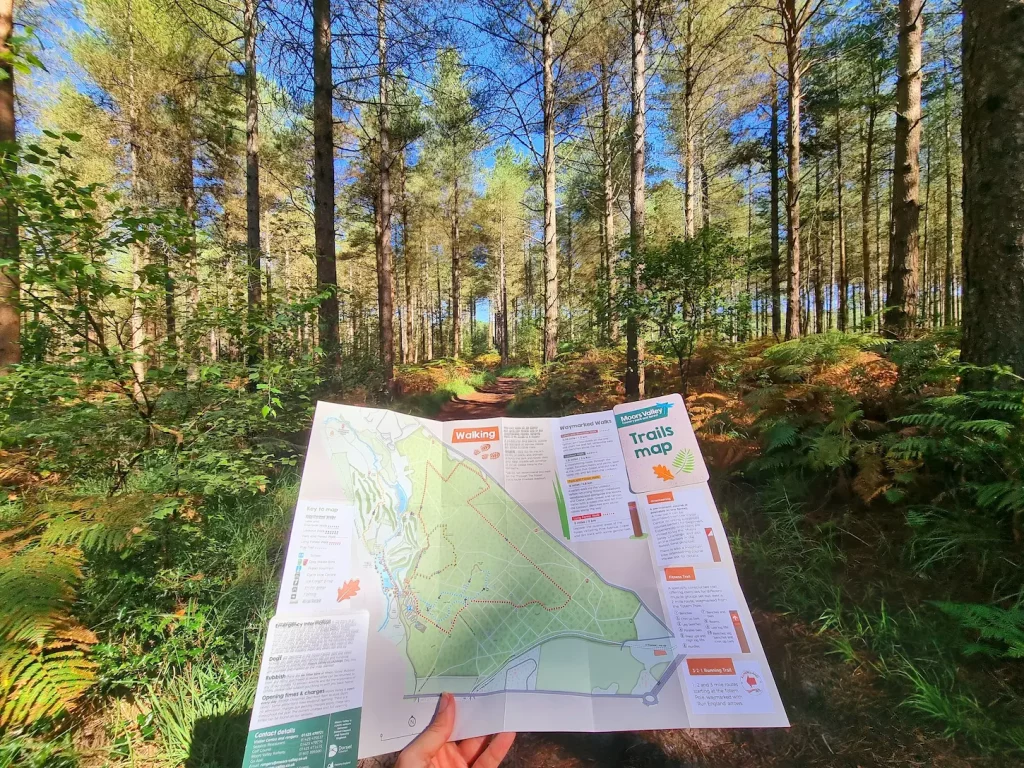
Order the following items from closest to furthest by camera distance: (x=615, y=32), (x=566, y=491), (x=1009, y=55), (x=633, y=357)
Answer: (x=566, y=491) < (x=1009, y=55) < (x=633, y=357) < (x=615, y=32)

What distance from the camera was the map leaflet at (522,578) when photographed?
121 centimetres

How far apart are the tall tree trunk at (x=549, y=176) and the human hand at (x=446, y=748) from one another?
879 cm

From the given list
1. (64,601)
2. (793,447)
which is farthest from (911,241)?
(64,601)

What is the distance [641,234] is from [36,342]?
6850mm

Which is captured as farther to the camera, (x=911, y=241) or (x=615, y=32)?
(x=615, y=32)

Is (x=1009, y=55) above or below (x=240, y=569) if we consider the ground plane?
above

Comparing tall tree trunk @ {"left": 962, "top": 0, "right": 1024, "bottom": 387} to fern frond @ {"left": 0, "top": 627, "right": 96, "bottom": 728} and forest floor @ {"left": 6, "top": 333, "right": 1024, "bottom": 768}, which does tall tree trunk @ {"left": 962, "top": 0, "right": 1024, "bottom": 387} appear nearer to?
forest floor @ {"left": 6, "top": 333, "right": 1024, "bottom": 768}

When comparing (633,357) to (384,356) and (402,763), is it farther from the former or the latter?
(402,763)

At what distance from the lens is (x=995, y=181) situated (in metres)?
2.40

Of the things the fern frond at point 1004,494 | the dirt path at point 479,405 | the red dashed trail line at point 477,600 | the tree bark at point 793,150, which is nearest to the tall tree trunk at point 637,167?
the dirt path at point 479,405

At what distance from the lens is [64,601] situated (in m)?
1.83

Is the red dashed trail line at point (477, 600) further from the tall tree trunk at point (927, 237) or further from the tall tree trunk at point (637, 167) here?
the tall tree trunk at point (927, 237)

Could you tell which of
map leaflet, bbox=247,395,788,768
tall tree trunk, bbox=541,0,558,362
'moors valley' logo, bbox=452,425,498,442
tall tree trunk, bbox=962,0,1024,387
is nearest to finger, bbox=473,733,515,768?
map leaflet, bbox=247,395,788,768

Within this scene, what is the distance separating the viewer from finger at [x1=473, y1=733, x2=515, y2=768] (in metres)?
1.34
